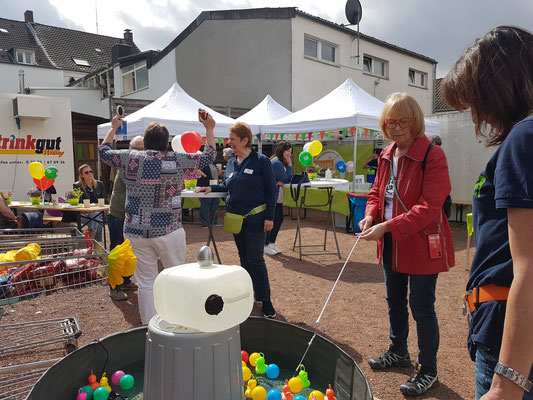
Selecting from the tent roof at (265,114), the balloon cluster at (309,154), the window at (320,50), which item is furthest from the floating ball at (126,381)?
the window at (320,50)

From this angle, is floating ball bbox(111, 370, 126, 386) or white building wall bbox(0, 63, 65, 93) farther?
white building wall bbox(0, 63, 65, 93)

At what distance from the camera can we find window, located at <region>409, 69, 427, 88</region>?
20156mm

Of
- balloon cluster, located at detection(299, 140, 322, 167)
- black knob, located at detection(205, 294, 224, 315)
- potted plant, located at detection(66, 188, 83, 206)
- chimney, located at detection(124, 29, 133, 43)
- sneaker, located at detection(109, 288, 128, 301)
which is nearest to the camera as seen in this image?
black knob, located at detection(205, 294, 224, 315)

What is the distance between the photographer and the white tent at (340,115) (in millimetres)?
7992

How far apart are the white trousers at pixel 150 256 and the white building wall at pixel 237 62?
12.4m

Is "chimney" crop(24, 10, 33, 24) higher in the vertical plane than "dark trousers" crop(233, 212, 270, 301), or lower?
higher

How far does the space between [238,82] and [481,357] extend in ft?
53.2

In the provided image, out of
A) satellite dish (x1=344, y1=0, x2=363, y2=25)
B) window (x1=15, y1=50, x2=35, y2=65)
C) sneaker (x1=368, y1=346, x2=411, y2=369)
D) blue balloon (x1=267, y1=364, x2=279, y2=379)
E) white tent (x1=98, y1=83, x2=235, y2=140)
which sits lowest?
sneaker (x1=368, y1=346, x2=411, y2=369)

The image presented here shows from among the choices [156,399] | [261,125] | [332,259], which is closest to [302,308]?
[332,259]

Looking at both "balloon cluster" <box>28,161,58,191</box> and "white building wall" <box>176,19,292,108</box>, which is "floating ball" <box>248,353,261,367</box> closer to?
"balloon cluster" <box>28,161,58,191</box>

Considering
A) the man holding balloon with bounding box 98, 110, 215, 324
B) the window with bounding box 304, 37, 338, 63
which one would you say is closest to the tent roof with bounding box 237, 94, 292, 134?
the window with bounding box 304, 37, 338, 63

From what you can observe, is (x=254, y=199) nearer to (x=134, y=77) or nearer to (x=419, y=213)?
(x=419, y=213)

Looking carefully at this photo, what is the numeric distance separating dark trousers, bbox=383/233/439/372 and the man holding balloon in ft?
5.01

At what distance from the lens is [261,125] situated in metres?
9.95
